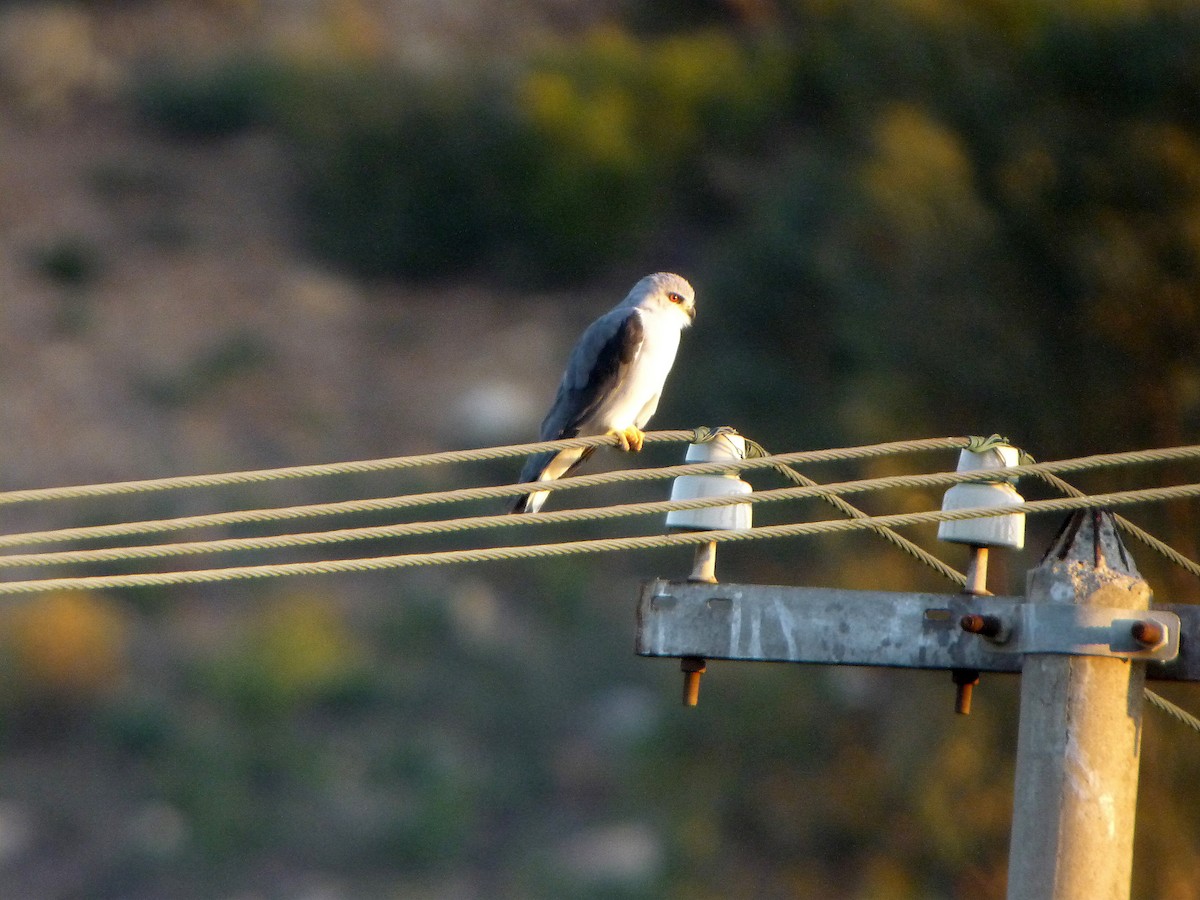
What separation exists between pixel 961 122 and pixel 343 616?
31.7 ft

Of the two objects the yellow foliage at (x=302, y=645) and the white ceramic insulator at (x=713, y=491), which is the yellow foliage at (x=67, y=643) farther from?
the white ceramic insulator at (x=713, y=491)

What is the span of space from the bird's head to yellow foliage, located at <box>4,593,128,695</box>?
13472mm

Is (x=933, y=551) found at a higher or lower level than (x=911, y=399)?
lower

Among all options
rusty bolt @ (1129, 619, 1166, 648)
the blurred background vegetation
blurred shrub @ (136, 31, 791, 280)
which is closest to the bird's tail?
rusty bolt @ (1129, 619, 1166, 648)

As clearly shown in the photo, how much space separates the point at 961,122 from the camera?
16.1m

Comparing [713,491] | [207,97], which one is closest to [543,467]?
[713,491]

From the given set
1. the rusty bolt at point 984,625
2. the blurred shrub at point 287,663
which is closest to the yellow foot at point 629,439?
the rusty bolt at point 984,625

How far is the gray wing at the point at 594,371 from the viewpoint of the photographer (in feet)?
Answer: 23.3

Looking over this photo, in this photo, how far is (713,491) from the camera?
4.46 metres

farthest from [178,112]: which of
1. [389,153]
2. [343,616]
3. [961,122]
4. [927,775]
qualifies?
[927,775]

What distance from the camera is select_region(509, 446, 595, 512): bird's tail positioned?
6.86 metres

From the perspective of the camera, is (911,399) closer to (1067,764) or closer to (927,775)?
(927,775)

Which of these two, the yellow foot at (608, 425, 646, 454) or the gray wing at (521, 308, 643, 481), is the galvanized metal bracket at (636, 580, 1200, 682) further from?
the gray wing at (521, 308, 643, 481)

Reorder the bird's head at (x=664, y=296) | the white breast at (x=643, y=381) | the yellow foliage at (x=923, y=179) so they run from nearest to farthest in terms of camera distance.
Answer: the white breast at (x=643, y=381), the bird's head at (x=664, y=296), the yellow foliage at (x=923, y=179)
